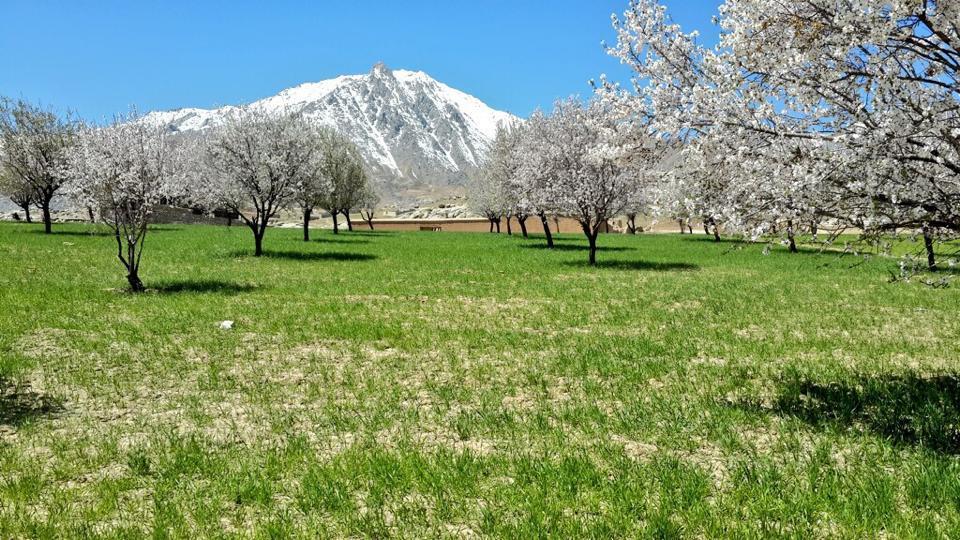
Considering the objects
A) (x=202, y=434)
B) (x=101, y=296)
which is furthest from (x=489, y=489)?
(x=101, y=296)

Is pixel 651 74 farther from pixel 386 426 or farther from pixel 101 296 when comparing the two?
pixel 101 296

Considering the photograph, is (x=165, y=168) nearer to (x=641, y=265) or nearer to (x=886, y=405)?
(x=886, y=405)

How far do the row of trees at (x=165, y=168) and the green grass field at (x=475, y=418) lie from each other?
9.79 feet

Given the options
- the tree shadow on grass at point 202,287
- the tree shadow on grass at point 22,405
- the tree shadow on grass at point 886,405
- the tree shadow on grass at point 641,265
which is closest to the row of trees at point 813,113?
the tree shadow on grass at point 886,405

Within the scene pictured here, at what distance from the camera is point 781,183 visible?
6.39 meters

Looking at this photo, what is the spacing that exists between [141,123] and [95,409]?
1284 cm

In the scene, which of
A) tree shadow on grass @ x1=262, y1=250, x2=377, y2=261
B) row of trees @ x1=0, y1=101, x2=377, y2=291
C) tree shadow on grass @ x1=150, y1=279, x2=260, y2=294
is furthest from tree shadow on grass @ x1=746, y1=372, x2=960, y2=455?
tree shadow on grass @ x1=262, y1=250, x2=377, y2=261

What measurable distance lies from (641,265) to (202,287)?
1899cm

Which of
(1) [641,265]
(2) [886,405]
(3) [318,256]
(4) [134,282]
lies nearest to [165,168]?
(4) [134,282]

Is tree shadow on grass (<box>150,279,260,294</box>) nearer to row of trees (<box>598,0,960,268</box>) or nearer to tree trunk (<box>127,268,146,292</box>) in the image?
tree trunk (<box>127,268,146,292</box>)

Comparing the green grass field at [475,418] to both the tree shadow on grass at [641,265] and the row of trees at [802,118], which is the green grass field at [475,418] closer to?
the row of trees at [802,118]

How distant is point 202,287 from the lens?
18656 mm

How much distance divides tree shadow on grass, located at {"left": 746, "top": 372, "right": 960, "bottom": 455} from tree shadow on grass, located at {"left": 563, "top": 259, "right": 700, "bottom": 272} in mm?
18424

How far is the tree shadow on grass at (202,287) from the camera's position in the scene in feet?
58.4
